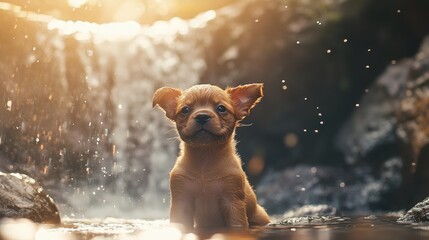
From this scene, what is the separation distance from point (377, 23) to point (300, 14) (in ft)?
6.07

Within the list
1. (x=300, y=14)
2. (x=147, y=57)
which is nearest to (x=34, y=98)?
(x=147, y=57)

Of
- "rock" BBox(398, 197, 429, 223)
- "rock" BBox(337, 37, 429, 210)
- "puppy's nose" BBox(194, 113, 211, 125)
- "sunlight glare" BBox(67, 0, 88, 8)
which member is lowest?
"rock" BBox(398, 197, 429, 223)

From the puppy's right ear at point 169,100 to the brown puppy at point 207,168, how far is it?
0.13 metres

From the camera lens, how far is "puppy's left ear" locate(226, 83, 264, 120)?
628 centimetres

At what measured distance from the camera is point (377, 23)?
1373 centimetres

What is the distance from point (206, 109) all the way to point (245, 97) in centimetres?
61

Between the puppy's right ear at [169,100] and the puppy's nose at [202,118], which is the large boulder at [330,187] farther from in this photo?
the puppy's nose at [202,118]

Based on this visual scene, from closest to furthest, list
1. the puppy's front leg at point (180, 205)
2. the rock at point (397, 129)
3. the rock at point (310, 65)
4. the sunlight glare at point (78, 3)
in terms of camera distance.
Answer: the puppy's front leg at point (180, 205) < the rock at point (397, 129) < the rock at point (310, 65) < the sunlight glare at point (78, 3)

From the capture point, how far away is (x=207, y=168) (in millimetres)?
6074

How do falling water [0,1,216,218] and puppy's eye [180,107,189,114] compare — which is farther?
falling water [0,1,216,218]

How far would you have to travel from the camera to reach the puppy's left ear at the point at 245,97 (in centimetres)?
628

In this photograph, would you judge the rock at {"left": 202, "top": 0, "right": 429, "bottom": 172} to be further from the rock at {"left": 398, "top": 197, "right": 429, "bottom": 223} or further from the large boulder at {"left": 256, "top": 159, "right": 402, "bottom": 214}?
the rock at {"left": 398, "top": 197, "right": 429, "bottom": 223}

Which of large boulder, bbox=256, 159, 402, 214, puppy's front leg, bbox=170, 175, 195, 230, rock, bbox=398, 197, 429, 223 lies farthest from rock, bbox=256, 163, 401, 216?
puppy's front leg, bbox=170, 175, 195, 230

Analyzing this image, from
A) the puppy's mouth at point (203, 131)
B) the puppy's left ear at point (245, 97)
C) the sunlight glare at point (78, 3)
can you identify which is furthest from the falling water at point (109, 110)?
the puppy's mouth at point (203, 131)
